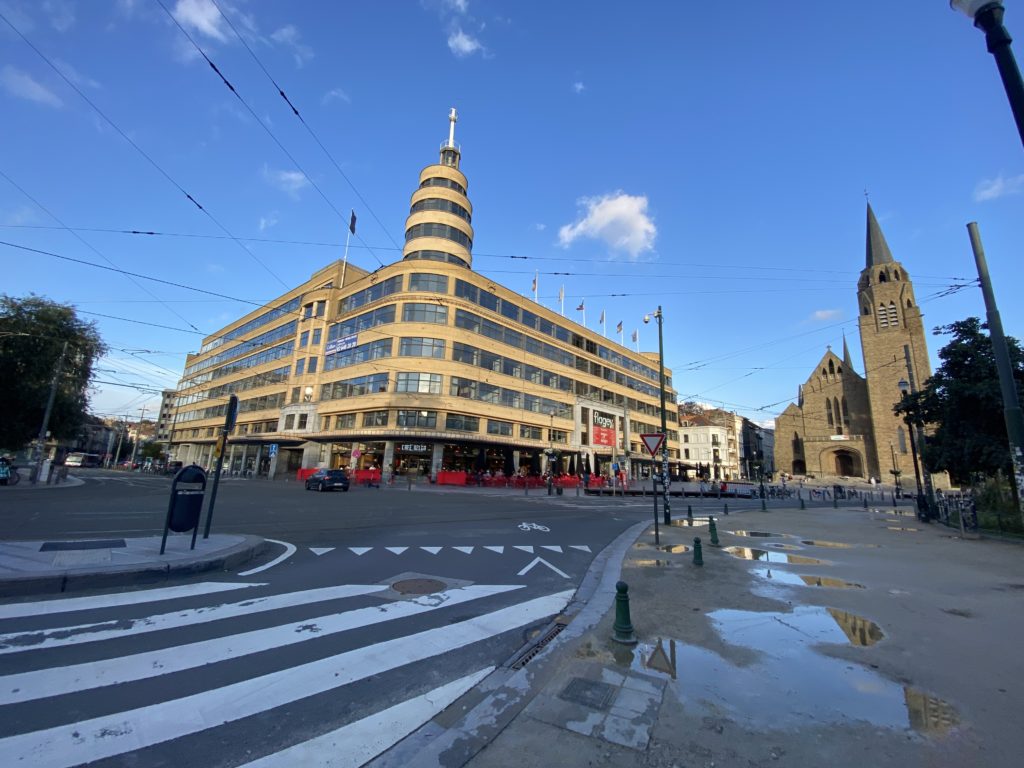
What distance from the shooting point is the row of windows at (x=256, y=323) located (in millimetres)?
58469

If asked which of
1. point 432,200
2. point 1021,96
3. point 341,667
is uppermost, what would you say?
point 432,200

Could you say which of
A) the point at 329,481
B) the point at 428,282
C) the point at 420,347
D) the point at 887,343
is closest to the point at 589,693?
the point at 329,481

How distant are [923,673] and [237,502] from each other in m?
20.7

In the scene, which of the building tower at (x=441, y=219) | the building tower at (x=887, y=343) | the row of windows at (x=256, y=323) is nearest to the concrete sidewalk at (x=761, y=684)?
the building tower at (x=441, y=219)

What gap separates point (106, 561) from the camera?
6.86m

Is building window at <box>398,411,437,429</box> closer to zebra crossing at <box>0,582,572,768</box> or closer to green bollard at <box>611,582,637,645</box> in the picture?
zebra crossing at <box>0,582,572,768</box>

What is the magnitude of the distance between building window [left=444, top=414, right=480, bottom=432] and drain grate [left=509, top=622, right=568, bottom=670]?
34.5m

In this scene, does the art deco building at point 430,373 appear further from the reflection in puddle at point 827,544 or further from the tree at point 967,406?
the reflection in puddle at point 827,544

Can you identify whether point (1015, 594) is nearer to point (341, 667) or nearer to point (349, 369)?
point (341, 667)

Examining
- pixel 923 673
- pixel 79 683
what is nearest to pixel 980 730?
pixel 923 673

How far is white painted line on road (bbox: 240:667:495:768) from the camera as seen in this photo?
9.48 feet

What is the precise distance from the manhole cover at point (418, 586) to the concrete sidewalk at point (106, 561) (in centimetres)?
302

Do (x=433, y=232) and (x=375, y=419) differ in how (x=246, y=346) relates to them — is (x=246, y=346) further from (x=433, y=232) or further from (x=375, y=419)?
(x=433, y=232)

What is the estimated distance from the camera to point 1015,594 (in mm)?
7250
